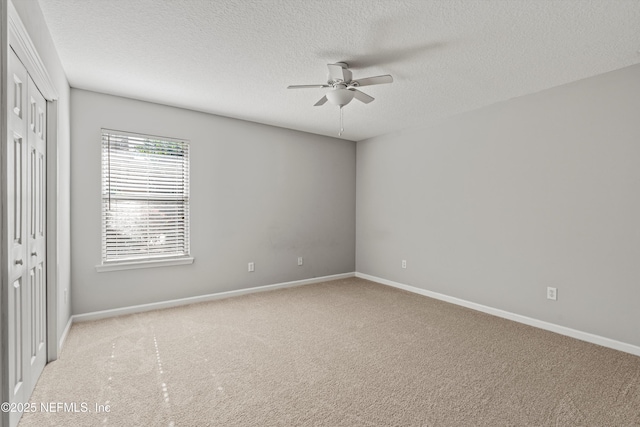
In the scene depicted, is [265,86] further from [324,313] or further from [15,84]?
[324,313]

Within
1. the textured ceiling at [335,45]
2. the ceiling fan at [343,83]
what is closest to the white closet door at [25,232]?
the textured ceiling at [335,45]

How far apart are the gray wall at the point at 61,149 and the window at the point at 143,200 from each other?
404 mm

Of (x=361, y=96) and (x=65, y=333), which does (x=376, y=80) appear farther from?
(x=65, y=333)

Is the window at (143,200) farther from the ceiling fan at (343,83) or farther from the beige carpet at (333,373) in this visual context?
the ceiling fan at (343,83)

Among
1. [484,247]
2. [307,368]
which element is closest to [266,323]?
[307,368]

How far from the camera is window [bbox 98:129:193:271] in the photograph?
12.3 feet

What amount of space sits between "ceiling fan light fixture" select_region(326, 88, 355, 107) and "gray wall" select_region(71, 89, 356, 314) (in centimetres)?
206

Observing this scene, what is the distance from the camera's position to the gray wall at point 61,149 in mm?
2049

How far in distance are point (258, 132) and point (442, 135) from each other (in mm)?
2612

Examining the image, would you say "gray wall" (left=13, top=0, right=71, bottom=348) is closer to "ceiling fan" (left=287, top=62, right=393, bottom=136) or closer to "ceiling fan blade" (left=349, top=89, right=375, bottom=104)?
"ceiling fan" (left=287, top=62, right=393, bottom=136)

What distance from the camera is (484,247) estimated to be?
13.3ft

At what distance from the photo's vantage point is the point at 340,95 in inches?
117

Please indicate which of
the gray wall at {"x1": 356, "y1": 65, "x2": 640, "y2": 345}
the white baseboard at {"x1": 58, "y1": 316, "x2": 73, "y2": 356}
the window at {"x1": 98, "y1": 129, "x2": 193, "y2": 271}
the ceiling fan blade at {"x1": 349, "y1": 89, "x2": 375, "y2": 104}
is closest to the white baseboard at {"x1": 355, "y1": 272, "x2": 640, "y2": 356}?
the gray wall at {"x1": 356, "y1": 65, "x2": 640, "y2": 345}

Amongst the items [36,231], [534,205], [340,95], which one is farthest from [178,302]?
[534,205]
